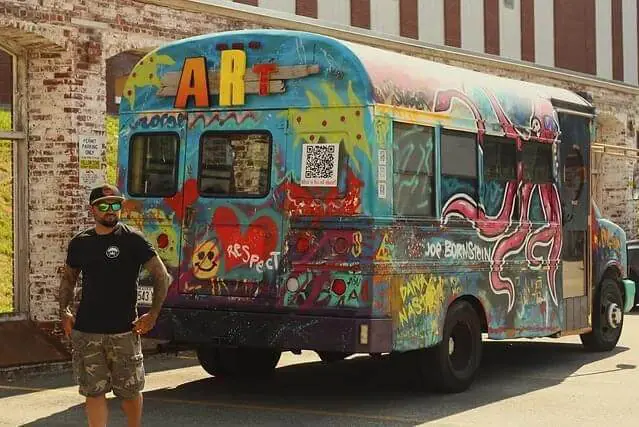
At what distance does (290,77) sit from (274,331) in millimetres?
2081

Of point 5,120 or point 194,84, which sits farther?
point 5,120

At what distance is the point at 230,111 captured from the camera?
1055cm

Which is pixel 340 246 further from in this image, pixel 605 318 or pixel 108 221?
pixel 605 318

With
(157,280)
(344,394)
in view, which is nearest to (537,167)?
(344,394)

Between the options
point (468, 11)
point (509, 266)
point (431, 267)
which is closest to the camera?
point (431, 267)

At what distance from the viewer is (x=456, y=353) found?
11172 mm

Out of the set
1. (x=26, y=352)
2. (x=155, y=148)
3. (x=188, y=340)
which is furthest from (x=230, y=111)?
(x=26, y=352)

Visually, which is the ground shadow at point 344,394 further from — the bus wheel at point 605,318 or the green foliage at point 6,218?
the green foliage at point 6,218

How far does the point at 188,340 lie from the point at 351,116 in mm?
2309

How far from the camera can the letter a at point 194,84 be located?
10.7 m

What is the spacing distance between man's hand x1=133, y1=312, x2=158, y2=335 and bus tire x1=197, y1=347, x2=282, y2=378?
392 centimetres

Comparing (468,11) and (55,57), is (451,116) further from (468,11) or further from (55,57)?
(468,11)

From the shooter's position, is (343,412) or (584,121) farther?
(584,121)

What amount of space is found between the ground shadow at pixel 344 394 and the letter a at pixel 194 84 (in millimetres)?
2575
